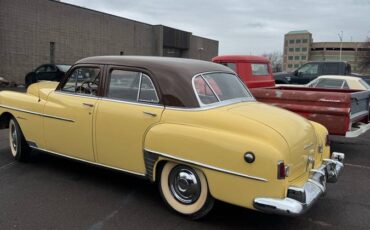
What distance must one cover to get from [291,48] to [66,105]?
87857 millimetres

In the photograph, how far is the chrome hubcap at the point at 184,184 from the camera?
400 cm

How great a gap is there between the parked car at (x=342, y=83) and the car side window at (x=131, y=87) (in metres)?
8.54

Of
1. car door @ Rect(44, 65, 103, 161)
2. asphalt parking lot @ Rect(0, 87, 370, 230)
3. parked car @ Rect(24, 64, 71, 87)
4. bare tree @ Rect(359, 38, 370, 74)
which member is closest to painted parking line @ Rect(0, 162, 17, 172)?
asphalt parking lot @ Rect(0, 87, 370, 230)

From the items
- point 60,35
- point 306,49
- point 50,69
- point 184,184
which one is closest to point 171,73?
point 184,184

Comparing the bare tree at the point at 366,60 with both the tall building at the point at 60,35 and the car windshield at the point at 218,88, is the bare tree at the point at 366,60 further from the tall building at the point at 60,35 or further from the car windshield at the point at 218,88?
the car windshield at the point at 218,88

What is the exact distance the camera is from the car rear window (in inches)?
418

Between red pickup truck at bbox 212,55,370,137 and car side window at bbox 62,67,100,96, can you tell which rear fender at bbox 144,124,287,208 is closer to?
car side window at bbox 62,67,100,96

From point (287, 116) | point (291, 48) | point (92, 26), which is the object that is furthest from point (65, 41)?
point (291, 48)

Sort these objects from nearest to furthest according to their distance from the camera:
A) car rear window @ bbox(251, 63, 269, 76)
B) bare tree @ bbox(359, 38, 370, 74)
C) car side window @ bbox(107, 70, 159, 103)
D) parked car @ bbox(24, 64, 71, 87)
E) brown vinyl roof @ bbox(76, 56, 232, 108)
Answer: brown vinyl roof @ bbox(76, 56, 232, 108)
car side window @ bbox(107, 70, 159, 103)
car rear window @ bbox(251, 63, 269, 76)
parked car @ bbox(24, 64, 71, 87)
bare tree @ bbox(359, 38, 370, 74)

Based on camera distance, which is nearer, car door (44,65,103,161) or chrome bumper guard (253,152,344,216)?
chrome bumper guard (253,152,344,216)

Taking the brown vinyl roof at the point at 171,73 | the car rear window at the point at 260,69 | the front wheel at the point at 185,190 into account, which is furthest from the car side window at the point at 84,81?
the car rear window at the point at 260,69

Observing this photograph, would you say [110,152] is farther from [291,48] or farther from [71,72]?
[291,48]

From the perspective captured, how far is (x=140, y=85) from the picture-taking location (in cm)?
462

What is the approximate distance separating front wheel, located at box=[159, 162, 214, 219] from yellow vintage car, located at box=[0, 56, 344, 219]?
10 mm
